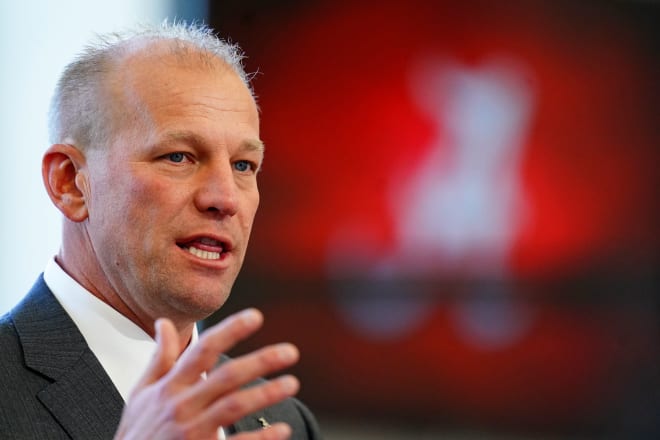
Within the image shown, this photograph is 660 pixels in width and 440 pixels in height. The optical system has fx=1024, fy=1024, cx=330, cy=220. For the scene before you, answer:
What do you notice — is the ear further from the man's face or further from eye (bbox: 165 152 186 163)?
eye (bbox: 165 152 186 163)

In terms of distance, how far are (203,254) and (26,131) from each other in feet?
4.11

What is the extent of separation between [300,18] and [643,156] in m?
1.21

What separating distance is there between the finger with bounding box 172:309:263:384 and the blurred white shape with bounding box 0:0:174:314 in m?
1.71

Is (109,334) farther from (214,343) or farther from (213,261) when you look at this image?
(214,343)

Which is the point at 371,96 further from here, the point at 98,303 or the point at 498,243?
the point at 98,303

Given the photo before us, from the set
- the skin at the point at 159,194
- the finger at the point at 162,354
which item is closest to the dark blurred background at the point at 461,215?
the skin at the point at 159,194

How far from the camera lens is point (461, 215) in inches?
130

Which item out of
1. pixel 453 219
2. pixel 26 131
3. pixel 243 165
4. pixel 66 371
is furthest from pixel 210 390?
pixel 453 219

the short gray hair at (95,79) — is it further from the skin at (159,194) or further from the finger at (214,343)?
the finger at (214,343)

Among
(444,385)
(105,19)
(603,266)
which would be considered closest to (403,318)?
(444,385)

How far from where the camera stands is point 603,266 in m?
3.33

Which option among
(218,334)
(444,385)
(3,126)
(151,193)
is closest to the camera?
(218,334)

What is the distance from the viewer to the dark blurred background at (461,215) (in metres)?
3.27

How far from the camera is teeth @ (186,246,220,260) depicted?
5.65 feet
